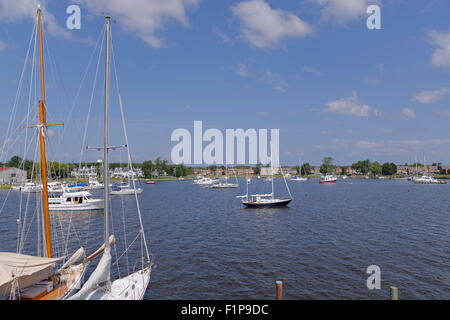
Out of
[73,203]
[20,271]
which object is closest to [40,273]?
[20,271]

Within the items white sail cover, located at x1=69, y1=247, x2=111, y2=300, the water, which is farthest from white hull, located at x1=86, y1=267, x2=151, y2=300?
the water

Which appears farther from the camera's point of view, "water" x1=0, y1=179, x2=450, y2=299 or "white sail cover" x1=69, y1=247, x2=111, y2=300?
"water" x1=0, y1=179, x2=450, y2=299

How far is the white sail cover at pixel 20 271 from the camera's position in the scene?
39.1ft

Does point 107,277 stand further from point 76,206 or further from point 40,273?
point 76,206

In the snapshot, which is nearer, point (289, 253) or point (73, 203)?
point (289, 253)

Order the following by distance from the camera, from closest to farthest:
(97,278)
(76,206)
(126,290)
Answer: (97,278) < (126,290) < (76,206)

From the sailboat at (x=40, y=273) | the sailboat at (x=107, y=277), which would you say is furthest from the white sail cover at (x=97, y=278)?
the sailboat at (x=40, y=273)

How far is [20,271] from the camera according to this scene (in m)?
12.7

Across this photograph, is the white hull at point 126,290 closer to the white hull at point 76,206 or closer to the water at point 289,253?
the water at point 289,253

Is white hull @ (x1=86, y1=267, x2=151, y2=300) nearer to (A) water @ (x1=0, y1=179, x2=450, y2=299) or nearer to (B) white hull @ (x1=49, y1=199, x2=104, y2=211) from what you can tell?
(A) water @ (x1=0, y1=179, x2=450, y2=299)

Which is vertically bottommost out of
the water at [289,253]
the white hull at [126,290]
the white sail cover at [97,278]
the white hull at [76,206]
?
the water at [289,253]

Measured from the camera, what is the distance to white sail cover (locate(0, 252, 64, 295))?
11914 millimetres
